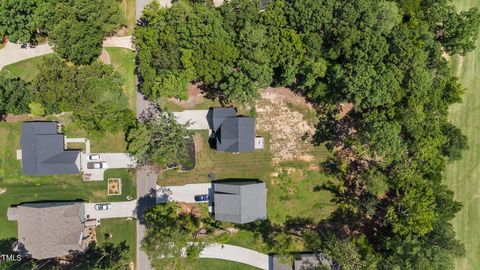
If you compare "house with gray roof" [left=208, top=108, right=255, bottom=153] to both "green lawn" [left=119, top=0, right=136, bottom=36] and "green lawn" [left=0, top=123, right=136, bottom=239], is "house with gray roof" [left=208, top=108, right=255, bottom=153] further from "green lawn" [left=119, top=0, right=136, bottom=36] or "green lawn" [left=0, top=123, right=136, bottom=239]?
"green lawn" [left=0, top=123, right=136, bottom=239]

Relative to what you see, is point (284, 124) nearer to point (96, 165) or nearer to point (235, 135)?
point (235, 135)

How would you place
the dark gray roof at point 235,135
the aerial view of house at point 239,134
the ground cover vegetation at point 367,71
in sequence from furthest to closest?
the dark gray roof at point 235,135 → the aerial view of house at point 239,134 → the ground cover vegetation at point 367,71

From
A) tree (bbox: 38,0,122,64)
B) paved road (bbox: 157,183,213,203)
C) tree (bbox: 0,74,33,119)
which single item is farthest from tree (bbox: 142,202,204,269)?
tree (bbox: 38,0,122,64)

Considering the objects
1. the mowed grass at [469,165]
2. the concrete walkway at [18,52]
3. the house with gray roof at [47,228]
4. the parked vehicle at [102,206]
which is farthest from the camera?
the mowed grass at [469,165]

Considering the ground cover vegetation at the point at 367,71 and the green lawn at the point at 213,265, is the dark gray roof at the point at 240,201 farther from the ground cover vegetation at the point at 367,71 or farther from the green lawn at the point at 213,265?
the ground cover vegetation at the point at 367,71

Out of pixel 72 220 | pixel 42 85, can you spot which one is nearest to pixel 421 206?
pixel 72 220

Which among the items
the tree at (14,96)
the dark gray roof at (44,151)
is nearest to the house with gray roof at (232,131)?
the dark gray roof at (44,151)
